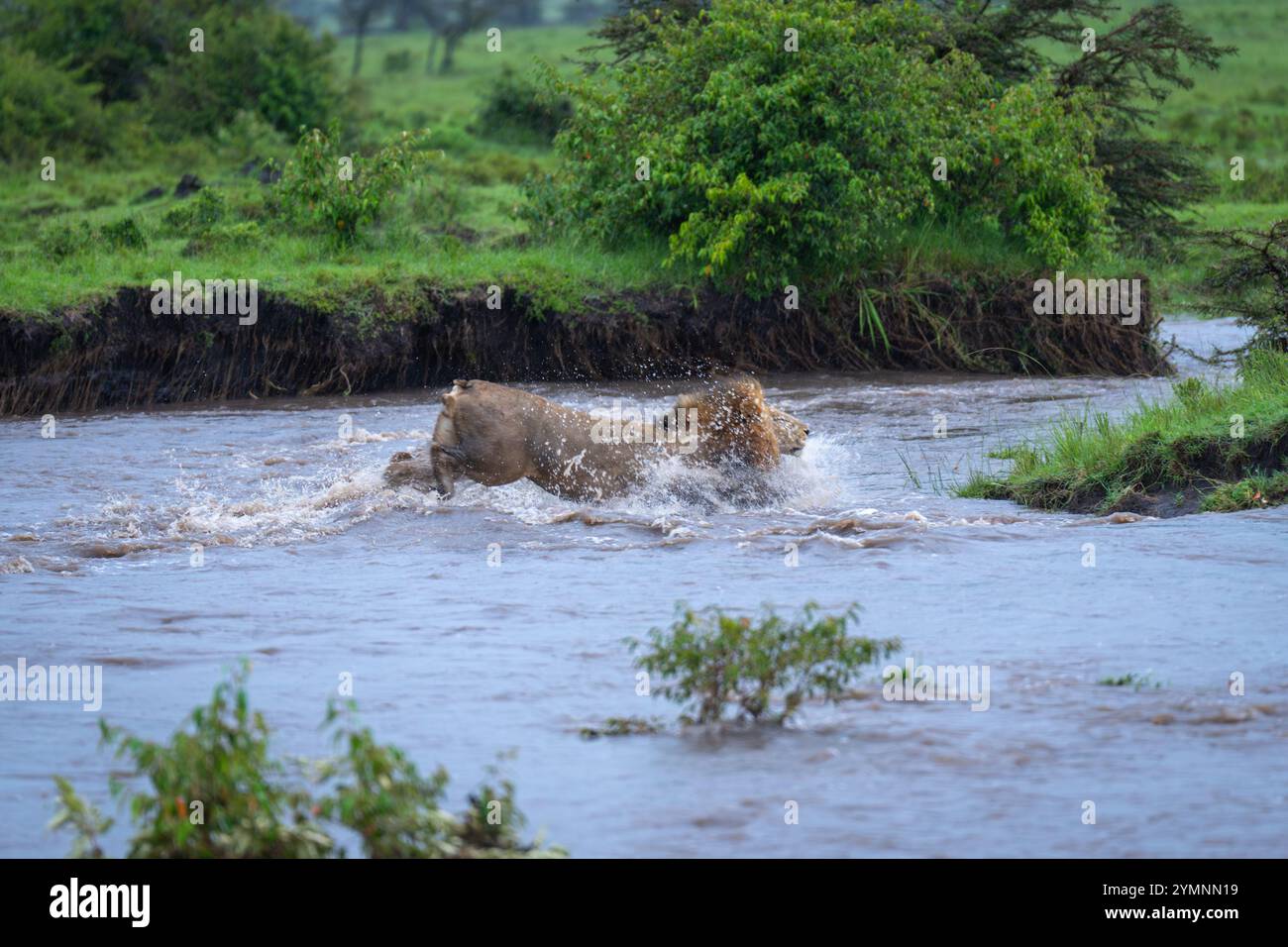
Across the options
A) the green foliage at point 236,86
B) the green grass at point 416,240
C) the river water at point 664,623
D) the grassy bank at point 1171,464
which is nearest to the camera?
the river water at point 664,623

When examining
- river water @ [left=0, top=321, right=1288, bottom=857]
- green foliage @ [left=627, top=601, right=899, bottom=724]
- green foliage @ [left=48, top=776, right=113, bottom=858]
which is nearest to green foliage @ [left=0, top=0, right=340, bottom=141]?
river water @ [left=0, top=321, right=1288, bottom=857]

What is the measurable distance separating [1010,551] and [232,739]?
5.91 meters

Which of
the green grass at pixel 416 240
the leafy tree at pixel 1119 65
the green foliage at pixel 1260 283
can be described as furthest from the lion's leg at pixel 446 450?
the leafy tree at pixel 1119 65

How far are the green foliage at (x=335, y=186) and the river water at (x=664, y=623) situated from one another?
5889 millimetres

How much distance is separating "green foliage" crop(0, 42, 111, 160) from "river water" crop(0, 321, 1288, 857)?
590 inches

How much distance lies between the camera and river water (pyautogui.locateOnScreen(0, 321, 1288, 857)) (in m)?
5.47

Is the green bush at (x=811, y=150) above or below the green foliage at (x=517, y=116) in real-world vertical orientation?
below

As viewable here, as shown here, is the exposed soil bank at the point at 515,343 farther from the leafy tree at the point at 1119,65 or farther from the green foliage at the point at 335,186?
the leafy tree at the point at 1119,65

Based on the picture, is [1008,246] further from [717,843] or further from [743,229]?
[717,843]

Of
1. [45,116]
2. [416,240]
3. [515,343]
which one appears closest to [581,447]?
[515,343]

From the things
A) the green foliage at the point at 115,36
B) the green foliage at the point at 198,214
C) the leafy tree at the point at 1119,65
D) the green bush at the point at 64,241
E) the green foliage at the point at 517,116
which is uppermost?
the green foliage at the point at 115,36

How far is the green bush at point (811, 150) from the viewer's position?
17.5 metres

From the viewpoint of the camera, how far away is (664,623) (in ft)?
25.8

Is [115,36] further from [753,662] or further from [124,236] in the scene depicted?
[753,662]
